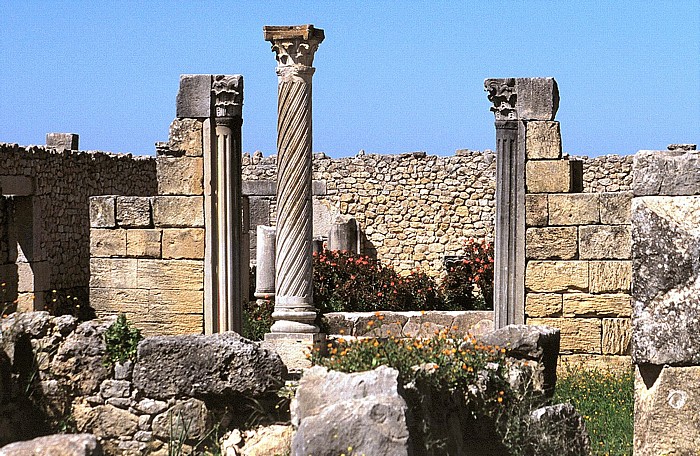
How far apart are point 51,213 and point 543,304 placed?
970cm

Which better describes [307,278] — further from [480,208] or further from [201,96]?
[480,208]

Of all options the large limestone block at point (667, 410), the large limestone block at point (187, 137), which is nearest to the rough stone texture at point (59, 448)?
the large limestone block at point (667, 410)

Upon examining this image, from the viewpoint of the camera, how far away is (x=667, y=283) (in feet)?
13.2

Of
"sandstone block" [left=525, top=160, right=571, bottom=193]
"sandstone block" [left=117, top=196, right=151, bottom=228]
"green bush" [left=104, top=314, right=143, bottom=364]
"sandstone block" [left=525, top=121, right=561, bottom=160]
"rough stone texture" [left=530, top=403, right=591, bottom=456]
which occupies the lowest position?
"rough stone texture" [left=530, top=403, right=591, bottom=456]

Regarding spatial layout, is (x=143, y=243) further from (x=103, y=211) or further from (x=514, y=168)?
(x=514, y=168)

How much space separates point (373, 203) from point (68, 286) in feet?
20.2

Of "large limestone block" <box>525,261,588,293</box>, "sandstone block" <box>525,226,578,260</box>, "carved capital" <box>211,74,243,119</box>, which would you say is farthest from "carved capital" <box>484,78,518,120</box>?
"carved capital" <box>211,74,243,119</box>

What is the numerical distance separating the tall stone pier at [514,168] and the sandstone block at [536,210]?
0.05m

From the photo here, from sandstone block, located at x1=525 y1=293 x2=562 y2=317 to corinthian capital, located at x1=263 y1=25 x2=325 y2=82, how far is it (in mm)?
3111

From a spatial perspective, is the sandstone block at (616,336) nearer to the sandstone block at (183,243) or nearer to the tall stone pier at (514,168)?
the tall stone pier at (514,168)

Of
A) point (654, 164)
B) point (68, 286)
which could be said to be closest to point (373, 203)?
point (68, 286)

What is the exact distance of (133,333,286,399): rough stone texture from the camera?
680 cm

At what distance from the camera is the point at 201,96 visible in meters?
10.5

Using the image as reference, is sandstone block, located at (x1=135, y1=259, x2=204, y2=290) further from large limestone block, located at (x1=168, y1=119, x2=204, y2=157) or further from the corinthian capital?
the corinthian capital
